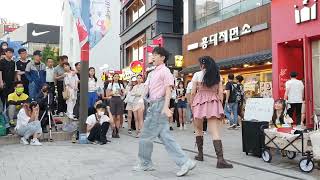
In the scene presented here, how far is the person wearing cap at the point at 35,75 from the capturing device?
1041 centimetres

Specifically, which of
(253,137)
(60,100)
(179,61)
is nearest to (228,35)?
(179,61)

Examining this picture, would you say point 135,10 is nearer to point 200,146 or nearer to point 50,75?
point 50,75

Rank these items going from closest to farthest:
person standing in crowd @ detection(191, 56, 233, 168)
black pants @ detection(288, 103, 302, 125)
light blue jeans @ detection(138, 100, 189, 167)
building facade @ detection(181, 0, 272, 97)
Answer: light blue jeans @ detection(138, 100, 189, 167)
person standing in crowd @ detection(191, 56, 233, 168)
black pants @ detection(288, 103, 302, 125)
building facade @ detection(181, 0, 272, 97)

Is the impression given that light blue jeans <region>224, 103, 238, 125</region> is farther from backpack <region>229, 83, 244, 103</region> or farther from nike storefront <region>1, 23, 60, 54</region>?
nike storefront <region>1, 23, 60, 54</region>

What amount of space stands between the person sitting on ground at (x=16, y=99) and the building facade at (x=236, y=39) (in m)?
9.29

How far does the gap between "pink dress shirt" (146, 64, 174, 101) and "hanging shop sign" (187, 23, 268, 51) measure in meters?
11.2

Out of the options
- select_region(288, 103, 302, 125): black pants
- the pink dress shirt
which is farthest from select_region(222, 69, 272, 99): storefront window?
the pink dress shirt

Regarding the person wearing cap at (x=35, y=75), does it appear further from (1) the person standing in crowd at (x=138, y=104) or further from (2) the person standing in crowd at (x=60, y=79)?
(1) the person standing in crowd at (x=138, y=104)

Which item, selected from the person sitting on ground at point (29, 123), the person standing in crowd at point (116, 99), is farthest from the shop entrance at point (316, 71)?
the person sitting on ground at point (29, 123)

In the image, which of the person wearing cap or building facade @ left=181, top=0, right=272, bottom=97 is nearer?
the person wearing cap

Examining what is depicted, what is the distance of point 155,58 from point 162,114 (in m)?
0.89

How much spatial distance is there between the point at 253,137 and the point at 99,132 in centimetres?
391

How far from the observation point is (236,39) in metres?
18.0

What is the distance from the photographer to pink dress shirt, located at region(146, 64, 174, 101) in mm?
5816
